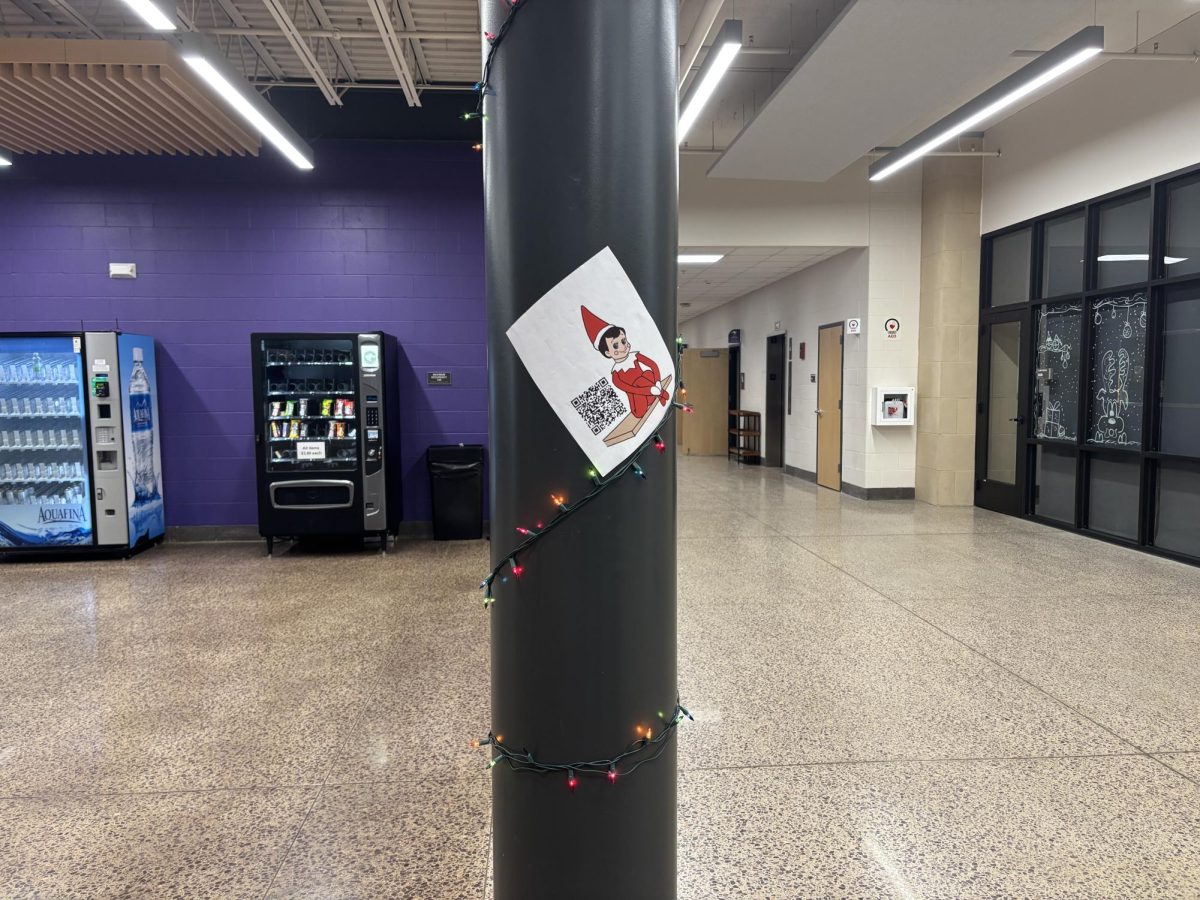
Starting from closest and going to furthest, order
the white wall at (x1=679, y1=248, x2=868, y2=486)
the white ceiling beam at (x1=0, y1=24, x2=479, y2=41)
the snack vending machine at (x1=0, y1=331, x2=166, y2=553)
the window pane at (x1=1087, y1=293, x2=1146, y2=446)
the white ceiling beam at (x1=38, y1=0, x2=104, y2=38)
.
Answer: the white ceiling beam at (x1=38, y1=0, x2=104, y2=38) < the white ceiling beam at (x1=0, y1=24, x2=479, y2=41) < the snack vending machine at (x1=0, y1=331, x2=166, y2=553) < the window pane at (x1=1087, y1=293, x2=1146, y2=446) < the white wall at (x1=679, y1=248, x2=868, y2=486)

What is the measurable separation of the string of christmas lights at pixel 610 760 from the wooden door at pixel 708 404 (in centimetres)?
1319

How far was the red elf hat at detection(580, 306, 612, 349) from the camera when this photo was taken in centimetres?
120

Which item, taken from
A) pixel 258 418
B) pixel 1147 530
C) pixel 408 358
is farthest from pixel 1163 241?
pixel 258 418

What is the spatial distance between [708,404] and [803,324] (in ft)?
13.9

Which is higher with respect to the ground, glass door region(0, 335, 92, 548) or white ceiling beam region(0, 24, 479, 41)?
white ceiling beam region(0, 24, 479, 41)

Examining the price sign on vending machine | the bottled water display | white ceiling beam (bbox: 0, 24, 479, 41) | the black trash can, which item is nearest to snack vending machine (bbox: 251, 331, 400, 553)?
the price sign on vending machine

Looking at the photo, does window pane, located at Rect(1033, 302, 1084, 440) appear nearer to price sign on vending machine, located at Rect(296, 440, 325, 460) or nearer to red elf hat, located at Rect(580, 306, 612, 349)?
price sign on vending machine, located at Rect(296, 440, 325, 460)

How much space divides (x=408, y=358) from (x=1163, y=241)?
6.16 m

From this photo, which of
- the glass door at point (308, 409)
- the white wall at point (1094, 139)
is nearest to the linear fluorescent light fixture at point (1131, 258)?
the white wall at point (1094, 139)

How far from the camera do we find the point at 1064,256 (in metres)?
6.70

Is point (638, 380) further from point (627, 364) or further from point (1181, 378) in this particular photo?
point (1181, 378)

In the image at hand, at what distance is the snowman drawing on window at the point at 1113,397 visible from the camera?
593 centimetres

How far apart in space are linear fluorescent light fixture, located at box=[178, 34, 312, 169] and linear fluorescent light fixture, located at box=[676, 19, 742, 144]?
288cm

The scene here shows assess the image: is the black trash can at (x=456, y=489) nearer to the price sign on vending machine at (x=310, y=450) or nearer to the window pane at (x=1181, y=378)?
the price sign on vending machine at (x=310, y=450)
